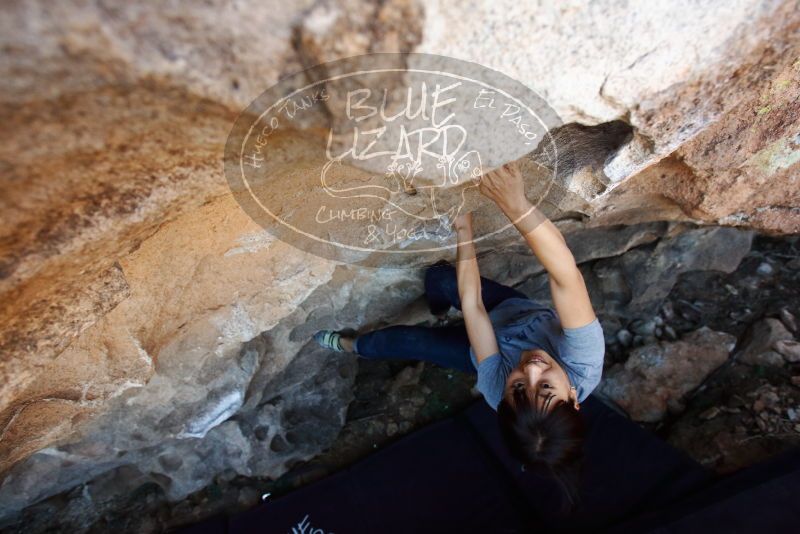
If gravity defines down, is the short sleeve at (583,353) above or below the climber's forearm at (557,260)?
below

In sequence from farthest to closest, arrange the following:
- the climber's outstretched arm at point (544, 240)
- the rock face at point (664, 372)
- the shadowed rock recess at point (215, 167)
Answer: the rock face at point (664, 372) → the climber's outstretched arm at point (544, 240) → the shadowed rock recess at point (215, 167)

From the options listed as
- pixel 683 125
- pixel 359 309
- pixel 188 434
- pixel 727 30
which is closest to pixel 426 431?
pixel 359 309

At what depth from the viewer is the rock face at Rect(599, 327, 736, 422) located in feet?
6.45

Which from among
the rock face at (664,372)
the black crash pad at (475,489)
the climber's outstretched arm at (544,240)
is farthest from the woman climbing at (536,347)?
the rock face at (664,372)

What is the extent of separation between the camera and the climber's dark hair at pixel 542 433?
1004 mm

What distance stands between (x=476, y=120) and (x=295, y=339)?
1.19 meters

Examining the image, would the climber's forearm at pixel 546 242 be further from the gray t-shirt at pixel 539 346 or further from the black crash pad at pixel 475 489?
the black crash pad at pixel 475 489

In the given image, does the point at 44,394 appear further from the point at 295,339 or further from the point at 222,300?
the point at 295,339

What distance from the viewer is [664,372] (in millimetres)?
1984

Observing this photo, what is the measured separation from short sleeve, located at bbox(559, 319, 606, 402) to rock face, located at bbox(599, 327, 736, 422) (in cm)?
103

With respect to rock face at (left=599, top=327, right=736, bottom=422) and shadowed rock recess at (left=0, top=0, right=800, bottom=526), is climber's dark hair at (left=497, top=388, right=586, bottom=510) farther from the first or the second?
rock face at (left=599, top=327, right=736, bottom=422)

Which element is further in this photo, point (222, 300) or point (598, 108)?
point (222, 300)

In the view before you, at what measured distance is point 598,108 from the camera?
28.0 inches

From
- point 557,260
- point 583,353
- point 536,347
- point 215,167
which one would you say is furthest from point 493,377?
point 215,167
